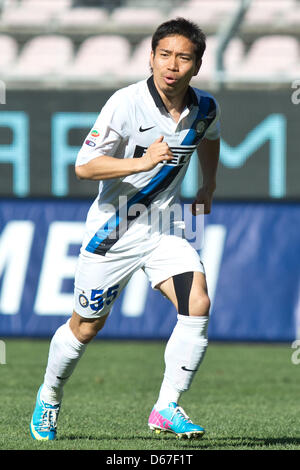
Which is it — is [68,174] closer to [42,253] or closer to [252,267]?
[42,253]

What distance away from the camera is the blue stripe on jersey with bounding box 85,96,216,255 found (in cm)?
512

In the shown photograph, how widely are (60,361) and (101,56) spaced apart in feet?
26.6

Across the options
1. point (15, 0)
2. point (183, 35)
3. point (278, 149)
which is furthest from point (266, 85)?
point (183, 35)

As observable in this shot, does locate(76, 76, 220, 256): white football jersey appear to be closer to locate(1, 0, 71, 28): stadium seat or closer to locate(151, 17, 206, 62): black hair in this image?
locate(151, 17, 206, 62): black hair

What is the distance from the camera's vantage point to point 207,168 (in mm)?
5531

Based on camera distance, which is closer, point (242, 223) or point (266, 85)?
point (242, 223)

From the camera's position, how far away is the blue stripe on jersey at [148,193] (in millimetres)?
5117

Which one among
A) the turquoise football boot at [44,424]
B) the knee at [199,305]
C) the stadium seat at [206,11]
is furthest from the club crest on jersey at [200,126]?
the stadium seat at [206,11]

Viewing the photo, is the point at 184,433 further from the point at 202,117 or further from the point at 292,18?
the point at 292,18

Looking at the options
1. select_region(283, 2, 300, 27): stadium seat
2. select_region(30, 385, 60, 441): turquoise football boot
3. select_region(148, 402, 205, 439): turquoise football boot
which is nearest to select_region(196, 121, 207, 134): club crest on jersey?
select_region(148, 402, 205, 439): turquoise football boot

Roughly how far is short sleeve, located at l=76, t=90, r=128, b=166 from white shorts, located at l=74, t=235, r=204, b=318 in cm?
56

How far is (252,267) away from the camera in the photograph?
32.1ft

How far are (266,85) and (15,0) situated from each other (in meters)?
4.62

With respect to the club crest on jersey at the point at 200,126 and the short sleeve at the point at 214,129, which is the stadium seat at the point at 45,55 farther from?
the club crest on jersey at the point at 200,126
